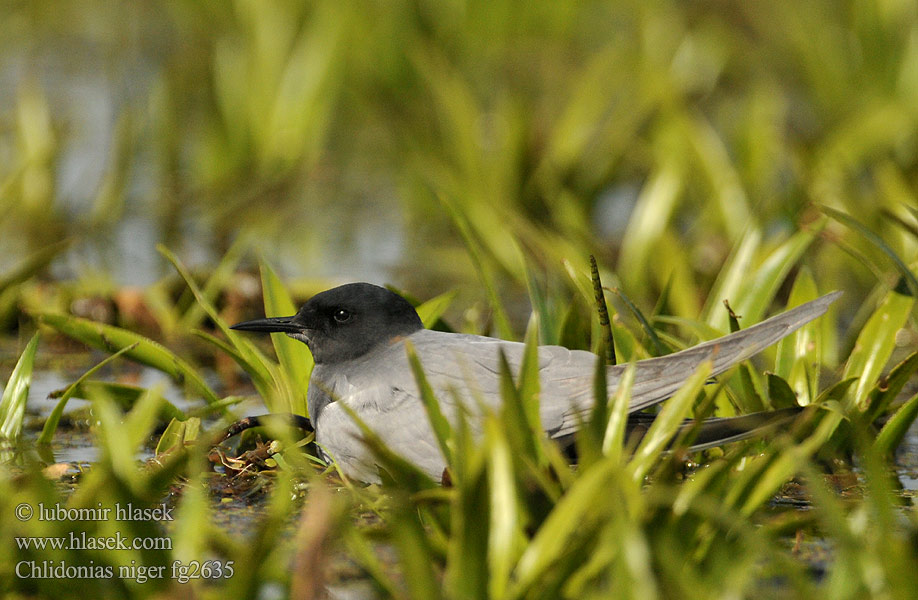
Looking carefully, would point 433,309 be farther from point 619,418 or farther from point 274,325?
point 619,418

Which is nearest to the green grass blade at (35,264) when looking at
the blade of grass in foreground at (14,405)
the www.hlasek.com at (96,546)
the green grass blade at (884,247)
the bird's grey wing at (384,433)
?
the blade of grass in foreground at (14,405)

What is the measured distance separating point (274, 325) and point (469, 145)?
343cm

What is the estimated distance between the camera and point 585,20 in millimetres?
11750

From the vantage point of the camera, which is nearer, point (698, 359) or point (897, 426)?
point (698, 359)

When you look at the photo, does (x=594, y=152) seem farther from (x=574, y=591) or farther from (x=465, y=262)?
(x=574, y=591)

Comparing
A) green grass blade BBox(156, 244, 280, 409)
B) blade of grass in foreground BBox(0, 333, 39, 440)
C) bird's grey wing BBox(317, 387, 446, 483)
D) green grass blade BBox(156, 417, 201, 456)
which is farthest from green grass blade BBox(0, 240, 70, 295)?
bird's grey wing BBox(317, 387, 446, 483)

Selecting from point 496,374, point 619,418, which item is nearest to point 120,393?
point 496,374

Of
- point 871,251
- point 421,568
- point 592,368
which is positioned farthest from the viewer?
point 871,251

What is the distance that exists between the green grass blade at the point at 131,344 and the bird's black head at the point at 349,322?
0.23 metres

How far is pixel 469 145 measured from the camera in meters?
6.58

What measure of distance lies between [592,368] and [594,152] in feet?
13.2

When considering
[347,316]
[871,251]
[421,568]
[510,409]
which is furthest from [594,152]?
[421,568]

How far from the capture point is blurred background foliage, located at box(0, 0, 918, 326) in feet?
18.7

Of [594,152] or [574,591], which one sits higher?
[594,152]
